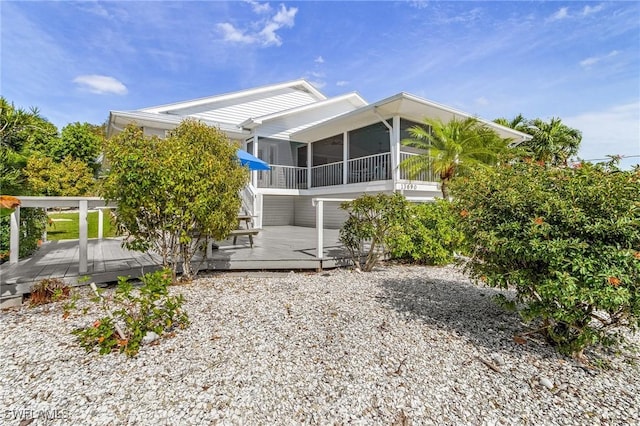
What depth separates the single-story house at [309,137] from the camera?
1022cm

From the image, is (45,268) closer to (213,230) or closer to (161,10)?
(213,230)

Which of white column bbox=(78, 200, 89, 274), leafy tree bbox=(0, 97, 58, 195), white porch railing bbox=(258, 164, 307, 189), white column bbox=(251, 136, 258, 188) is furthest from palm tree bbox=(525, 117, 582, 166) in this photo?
leafy tree bbox=(0, 97, 58, 195)

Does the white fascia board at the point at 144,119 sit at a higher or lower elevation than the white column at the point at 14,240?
higher

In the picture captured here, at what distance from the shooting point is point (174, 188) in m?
4.48

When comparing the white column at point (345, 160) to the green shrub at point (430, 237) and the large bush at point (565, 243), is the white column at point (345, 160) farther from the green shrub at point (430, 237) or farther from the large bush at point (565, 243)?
the large bush at point (565, 243)

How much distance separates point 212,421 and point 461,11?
10158 mm

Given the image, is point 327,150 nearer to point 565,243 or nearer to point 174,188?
point 174,188

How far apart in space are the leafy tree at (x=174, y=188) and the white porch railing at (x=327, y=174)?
25.6ft

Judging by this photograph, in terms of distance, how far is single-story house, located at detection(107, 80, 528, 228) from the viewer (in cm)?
1022

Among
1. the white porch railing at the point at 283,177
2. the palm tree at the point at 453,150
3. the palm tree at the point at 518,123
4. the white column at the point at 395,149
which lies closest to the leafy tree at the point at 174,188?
the white column at the point at 395,149

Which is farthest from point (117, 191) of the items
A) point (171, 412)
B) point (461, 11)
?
point (461, 11)

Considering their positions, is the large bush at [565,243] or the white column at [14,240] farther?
the white column at [14,240]

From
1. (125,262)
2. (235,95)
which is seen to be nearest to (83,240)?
(125,262)

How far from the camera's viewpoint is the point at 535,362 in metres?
2.81
